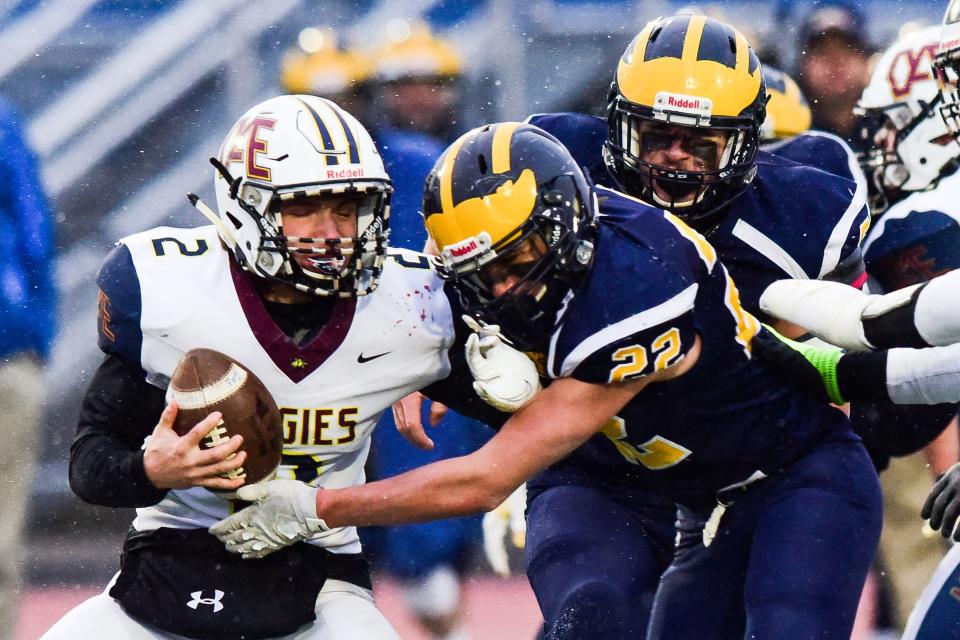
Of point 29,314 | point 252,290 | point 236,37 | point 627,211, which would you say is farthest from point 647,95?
point 236,37

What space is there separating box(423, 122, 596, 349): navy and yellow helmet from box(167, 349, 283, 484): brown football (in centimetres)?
42

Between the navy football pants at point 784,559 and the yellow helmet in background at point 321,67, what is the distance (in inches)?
99.1

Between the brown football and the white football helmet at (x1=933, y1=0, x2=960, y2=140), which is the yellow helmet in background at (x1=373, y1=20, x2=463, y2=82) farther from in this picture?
the brown football

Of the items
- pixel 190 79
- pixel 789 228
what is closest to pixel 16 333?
pixel 190 79

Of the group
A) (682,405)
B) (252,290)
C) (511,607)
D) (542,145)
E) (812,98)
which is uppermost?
(542,145)

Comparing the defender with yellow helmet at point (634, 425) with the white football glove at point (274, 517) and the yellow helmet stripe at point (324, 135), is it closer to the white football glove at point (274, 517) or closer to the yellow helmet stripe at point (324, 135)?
the white football glove at point (274, 517)

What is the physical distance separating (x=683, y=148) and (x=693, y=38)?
10.7 inches

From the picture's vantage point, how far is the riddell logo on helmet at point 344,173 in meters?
2.84

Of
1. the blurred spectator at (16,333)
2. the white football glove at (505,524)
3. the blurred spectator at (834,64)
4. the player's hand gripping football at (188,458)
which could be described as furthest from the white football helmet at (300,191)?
the blurred spectator at (834,64)

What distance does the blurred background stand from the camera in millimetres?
5227

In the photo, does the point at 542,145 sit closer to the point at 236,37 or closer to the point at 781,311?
the point at 781,311

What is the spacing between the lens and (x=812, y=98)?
525 centimetres

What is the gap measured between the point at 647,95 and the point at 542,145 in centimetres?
57

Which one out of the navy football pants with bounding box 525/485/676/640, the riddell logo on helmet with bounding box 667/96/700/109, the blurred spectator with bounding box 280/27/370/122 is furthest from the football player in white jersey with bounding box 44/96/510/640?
the blurred spectator with bounding box 280/27/370/122
